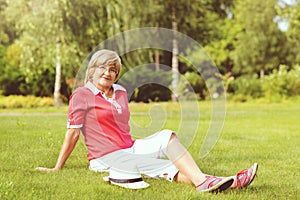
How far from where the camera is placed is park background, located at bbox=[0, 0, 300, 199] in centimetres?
532

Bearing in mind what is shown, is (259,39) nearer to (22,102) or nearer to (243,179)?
(22,102)

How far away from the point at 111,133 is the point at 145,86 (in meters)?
13.6

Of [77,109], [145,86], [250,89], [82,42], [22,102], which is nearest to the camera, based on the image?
[77,109]

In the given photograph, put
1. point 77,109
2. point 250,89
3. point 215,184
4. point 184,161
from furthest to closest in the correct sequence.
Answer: point 250,89 → point 77,109 → point 184,161 → point 215,184

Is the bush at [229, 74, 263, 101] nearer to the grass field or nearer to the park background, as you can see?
the park background

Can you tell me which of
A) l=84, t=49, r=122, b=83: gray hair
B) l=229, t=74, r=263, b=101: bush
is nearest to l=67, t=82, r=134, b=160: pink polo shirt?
l=84, t=49, r=122, b=83: gray hair

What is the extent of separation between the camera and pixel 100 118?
5.25 metres

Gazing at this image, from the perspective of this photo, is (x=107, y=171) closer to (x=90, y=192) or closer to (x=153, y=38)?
(x=90, y=192)

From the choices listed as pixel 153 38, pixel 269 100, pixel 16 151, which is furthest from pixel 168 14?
pixel 16 151

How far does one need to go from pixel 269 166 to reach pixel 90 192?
282cm

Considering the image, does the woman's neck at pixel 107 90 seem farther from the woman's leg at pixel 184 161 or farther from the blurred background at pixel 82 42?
the blurred background at pixel 82 42

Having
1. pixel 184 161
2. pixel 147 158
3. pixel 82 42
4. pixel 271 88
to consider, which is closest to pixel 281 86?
pixel 271 88

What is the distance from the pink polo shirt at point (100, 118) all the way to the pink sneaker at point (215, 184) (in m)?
0.88

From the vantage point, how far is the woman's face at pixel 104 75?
5.19m
